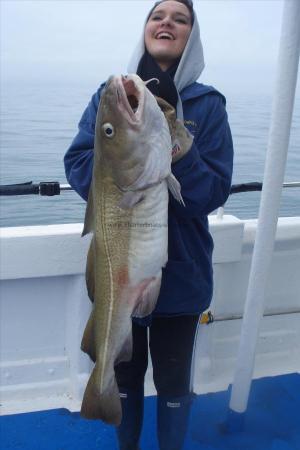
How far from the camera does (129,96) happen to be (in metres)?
1.67

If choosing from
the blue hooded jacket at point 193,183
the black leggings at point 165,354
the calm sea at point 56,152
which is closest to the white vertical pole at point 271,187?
the blue hooded jacket at point 193,183

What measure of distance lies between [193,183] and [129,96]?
47 centimetres

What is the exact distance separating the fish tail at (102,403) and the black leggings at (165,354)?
1.28 ft

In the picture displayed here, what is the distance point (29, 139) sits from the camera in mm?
13797

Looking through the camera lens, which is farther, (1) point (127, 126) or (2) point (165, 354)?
(2) point (165, 354)

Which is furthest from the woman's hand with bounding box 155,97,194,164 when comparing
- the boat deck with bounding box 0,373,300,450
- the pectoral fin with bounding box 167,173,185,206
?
the boat deck with bounding box 0,373,300,450

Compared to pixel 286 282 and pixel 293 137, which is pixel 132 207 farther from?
pixel 293 137

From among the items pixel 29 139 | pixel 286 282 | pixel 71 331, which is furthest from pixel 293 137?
pixel 71 331

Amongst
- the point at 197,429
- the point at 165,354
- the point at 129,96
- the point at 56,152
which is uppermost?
the point at 129,96

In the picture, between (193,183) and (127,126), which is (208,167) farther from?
(127,126)

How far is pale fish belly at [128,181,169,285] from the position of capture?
1812mm

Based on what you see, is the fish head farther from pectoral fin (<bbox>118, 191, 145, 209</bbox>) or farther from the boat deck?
the boat deck

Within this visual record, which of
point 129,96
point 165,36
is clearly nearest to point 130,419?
point 129,96

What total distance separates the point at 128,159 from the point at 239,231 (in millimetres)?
1722
